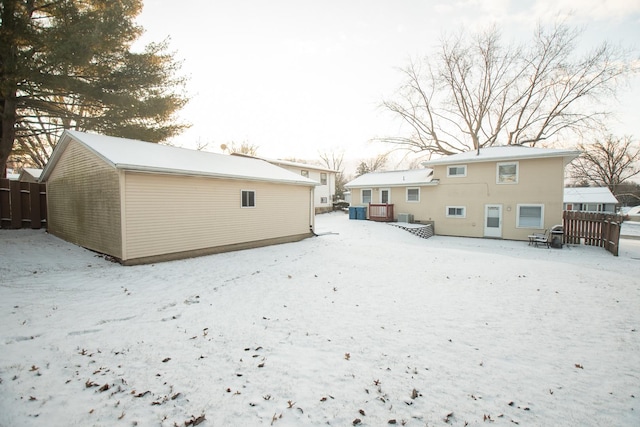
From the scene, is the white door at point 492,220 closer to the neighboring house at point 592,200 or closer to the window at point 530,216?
the window at point 530,216

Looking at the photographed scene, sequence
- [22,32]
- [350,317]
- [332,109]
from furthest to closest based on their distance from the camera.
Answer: [332,109] < [22,32] < [350,317]

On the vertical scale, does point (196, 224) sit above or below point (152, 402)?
above

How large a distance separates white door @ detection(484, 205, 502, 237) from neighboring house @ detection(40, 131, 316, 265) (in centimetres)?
1252

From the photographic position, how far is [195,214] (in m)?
9.66

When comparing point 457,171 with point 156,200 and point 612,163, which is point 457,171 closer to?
point 156,200

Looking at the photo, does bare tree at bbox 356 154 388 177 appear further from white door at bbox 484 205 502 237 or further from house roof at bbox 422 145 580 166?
white door at bbox 484 205 502 237

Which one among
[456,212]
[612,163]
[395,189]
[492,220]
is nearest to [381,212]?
[395,189]

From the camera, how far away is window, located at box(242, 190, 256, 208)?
11348mm

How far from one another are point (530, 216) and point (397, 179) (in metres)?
9.22

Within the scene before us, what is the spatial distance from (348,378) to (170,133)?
14.3 meters

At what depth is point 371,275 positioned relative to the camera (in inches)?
308

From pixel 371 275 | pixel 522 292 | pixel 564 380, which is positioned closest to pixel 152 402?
pixel 564 380

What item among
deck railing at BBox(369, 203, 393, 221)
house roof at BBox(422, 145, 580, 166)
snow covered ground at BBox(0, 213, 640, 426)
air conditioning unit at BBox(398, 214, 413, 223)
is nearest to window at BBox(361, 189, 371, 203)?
deck railing at BBox(369, 203, 393, 221)

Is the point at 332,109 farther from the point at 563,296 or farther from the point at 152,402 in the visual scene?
the point at 152,402
